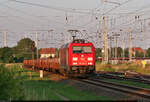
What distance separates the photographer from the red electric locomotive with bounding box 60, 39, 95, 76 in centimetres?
2420

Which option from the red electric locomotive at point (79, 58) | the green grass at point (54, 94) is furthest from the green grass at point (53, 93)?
the red electric locomotive at point (79, 58)

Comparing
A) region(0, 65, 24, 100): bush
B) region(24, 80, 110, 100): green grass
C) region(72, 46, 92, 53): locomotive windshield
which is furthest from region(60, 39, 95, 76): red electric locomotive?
region(0, 65, 24, 100): bush

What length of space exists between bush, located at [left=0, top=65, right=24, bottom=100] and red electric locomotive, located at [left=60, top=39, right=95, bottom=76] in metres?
9.09

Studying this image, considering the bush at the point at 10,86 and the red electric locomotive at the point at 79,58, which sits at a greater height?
the red electric locomotive at the point at 79,58

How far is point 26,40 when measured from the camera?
113250 millimetres

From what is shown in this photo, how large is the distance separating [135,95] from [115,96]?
1071 millimetres

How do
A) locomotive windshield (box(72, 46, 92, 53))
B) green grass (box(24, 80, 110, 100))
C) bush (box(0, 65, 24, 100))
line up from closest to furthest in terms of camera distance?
green grass (box(24, 80, 110, 100)), bush (box(0, 65, 24, 100)), locomotive windshield (box(72, 46, 92, 53))

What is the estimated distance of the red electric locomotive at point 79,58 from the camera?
2420 centimetres

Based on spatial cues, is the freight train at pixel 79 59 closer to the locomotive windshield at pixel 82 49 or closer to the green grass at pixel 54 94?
the locomotive windshield at pixel 82 49

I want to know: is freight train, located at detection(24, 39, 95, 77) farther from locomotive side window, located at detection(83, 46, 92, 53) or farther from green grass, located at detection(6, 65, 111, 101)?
green grass, located at detection(6, 65, 111, 101)

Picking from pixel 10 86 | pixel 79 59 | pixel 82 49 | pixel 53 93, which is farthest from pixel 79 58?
pixel 10 86

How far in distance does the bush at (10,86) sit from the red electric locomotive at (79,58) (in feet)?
29.8

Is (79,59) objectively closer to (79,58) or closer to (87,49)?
(79,58)

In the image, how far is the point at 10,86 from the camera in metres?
13.8
